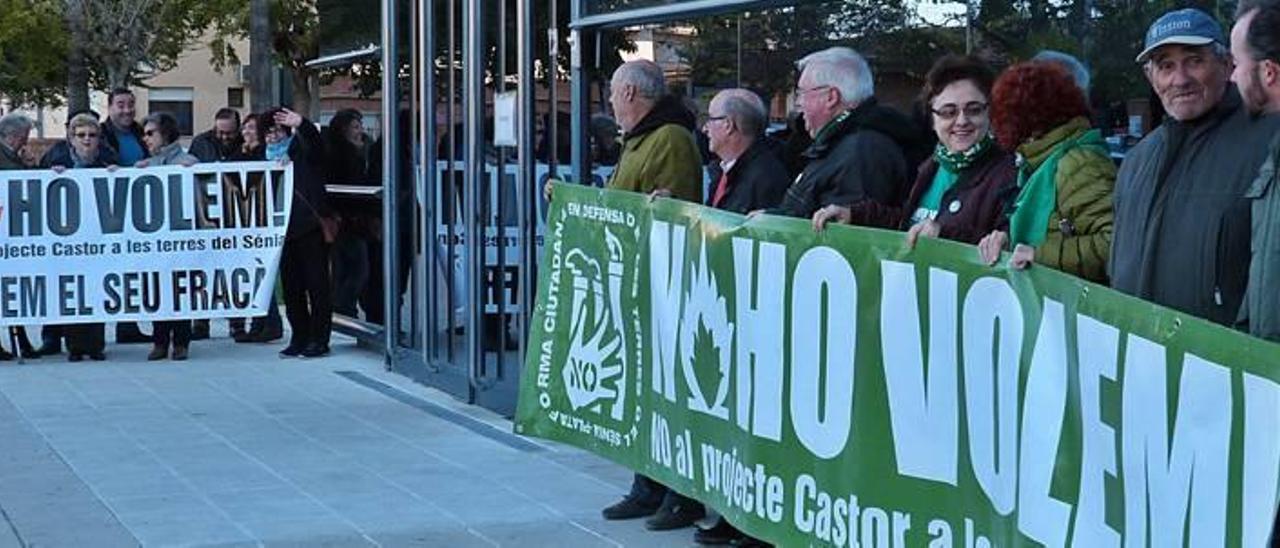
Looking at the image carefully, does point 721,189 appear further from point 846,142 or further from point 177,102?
point 177,102

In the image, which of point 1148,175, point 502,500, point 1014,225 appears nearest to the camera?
point 1148,175

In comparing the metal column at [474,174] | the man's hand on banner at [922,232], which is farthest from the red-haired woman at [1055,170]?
the metal column at [474,174]

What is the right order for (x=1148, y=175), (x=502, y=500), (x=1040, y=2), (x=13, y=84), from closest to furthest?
1. (x=1148, y=175)
2. (x=1040, y=2)
3. (x=502, y=500)
4. (x=13, y=84)

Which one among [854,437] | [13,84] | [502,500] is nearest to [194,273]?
[502,500]

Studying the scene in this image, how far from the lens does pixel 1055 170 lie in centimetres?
546

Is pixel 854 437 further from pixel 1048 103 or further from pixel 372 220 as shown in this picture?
pixel 372 220

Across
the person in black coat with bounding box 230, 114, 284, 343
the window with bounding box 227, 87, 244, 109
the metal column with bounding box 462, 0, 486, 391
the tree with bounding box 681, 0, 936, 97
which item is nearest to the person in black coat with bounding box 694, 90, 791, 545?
the tree with bounding box 681, 0, 936, 97

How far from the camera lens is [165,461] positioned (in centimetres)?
923

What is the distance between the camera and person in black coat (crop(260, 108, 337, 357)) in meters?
13.6

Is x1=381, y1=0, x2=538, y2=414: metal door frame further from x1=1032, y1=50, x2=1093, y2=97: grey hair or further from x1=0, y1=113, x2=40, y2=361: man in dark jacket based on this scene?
x1=1032, y1=50, x2=1093, y2=97: grey hair

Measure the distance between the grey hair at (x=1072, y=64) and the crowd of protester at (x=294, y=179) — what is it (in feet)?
23.8

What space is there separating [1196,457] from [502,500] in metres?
4.67

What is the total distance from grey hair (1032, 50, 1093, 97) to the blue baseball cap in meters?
0.87

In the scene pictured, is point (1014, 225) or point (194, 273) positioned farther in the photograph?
point (194, 273)
